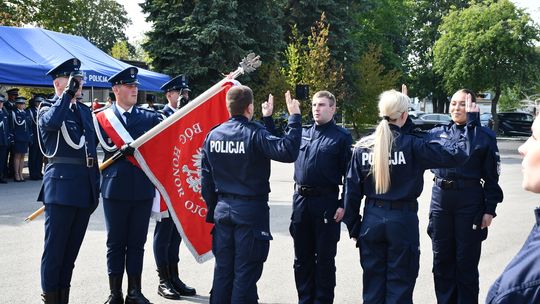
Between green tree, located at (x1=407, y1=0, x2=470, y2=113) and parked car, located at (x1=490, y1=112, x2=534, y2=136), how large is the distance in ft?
33.0

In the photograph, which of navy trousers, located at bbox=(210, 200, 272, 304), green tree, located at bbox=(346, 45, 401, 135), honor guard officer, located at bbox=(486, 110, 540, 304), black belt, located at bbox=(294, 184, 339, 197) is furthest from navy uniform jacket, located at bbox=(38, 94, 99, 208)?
green tree, located at bbox=(346, 45, 401, 135)

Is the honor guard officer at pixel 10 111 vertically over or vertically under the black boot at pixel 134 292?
over

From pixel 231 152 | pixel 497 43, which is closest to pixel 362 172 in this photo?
pixel 231 152

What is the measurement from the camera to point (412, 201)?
14.9 ft

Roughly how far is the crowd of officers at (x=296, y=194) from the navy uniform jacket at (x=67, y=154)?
0.4 inches

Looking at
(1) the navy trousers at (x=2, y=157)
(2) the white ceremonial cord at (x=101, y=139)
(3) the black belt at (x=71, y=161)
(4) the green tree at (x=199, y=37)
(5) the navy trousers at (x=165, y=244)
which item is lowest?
(5) the navy trousers at (x=165, y=244)

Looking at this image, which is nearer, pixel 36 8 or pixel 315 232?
pixel 315 232

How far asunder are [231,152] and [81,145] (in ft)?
4.99

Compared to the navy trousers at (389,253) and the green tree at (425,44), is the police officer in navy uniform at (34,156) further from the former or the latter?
the green tree at (425,44)

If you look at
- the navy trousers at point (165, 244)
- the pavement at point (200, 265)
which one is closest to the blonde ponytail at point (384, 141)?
the pavement at point (200, 265)

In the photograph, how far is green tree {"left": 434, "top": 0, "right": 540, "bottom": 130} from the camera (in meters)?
34.4

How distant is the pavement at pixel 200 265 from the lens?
6.12 metres

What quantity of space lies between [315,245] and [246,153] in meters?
1.45

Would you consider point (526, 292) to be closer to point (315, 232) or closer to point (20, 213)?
point (315, 232)
